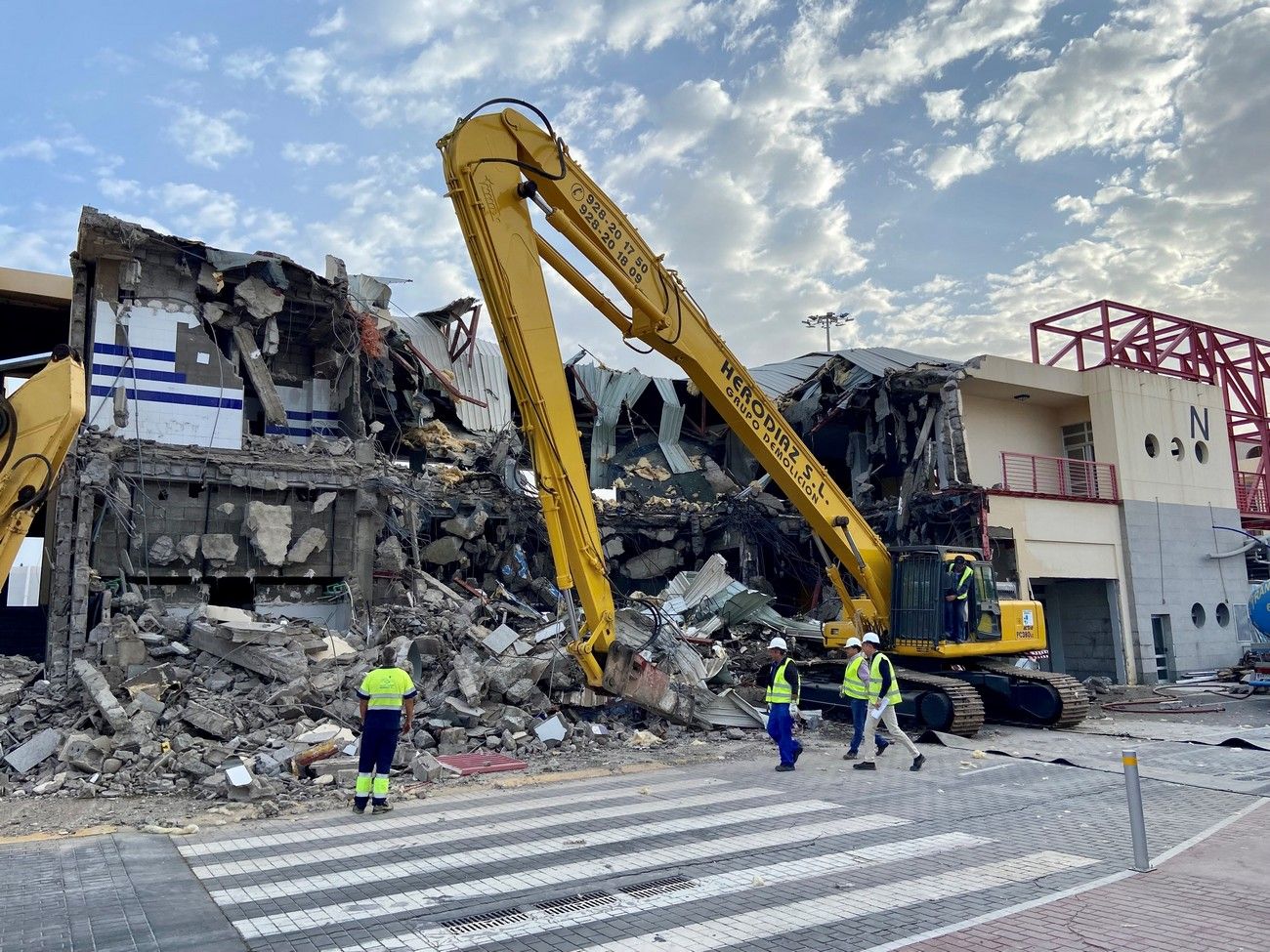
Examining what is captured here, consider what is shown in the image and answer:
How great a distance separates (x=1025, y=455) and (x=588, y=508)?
14.0 metres

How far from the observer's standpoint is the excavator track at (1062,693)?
543 inches

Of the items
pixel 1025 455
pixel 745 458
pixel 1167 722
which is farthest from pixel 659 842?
pixel 745 458

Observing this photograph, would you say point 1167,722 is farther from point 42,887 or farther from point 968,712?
point 42,887

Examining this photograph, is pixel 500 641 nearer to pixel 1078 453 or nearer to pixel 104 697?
pixel 104 697

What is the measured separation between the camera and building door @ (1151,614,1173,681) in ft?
69.6

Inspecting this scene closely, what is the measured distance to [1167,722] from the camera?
15000mm

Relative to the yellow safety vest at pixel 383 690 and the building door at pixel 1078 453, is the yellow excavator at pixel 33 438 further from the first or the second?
the building door at pixel 1078 453

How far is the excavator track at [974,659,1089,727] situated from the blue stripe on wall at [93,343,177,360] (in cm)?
1536

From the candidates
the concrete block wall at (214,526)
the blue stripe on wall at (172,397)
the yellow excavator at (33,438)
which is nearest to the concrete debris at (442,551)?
the concrete block wall at (214,526)

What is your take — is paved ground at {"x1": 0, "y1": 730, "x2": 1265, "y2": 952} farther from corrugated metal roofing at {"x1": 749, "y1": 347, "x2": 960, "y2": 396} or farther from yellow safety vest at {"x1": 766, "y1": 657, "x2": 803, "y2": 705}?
corrugated metal roofing at {"x1": 749, "y1": 347, "x2": 960, "y2": 396}

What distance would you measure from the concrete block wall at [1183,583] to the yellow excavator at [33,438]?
848 inches

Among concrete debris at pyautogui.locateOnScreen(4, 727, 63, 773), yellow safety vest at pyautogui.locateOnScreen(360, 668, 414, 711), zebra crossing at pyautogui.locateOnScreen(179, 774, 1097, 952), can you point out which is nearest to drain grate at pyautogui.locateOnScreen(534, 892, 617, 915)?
zebra crossing at pyautogui.locateOnScreen(179, 774, 1097, 952)

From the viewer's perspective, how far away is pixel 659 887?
229 inches

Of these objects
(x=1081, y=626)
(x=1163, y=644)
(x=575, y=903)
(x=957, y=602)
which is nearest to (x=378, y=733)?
(x=575, y=903)
